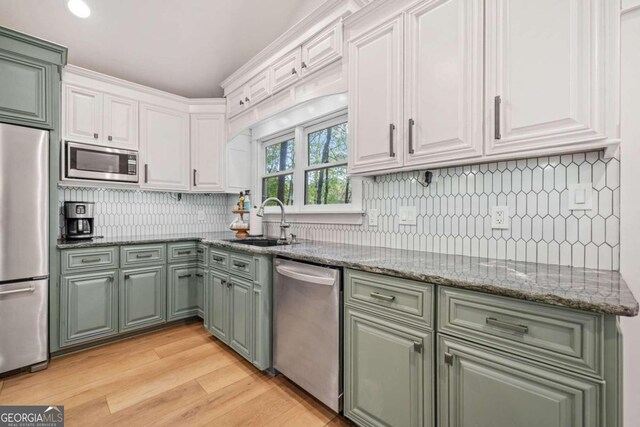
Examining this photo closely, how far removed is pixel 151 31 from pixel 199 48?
434 millimetres

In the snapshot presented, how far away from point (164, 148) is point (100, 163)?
61cm

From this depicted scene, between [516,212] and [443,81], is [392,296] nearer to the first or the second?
[516,212]

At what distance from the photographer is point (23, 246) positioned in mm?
2127

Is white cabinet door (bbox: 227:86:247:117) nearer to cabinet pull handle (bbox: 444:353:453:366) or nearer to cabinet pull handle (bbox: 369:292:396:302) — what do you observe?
cabinet pull handle (bbox: 369:292:396:302)

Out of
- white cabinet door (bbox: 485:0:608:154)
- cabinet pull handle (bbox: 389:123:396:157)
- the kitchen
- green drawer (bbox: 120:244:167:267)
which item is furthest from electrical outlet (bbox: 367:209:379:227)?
green drawer (bbox: 120:244:167:267)

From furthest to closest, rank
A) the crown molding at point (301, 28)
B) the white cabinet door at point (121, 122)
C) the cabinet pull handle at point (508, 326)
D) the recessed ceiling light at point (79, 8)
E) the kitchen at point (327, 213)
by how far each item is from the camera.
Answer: the white cabinet door at point (121, 122) → the recessed ceiling light at point (79, 8) → the crown molding at point (301, 28) → the kitchen at point (327, 213) → the cabinet pull handle at point (508, 326)

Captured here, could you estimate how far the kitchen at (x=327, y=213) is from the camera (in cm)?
112

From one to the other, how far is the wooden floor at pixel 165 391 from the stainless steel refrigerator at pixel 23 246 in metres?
0.23

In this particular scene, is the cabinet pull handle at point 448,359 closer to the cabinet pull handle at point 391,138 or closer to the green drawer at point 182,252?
the cabinet pull handle at point 391,138

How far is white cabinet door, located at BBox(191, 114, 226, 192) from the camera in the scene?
3338 millimetres

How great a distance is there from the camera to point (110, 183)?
2809 mm

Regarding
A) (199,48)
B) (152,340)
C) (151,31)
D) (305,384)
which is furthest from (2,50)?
(305,384)

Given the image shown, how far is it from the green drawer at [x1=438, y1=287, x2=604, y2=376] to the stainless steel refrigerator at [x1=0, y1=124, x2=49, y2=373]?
275 cm

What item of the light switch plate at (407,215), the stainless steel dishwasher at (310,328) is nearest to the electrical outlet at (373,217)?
the light switch plate at (407,215)
